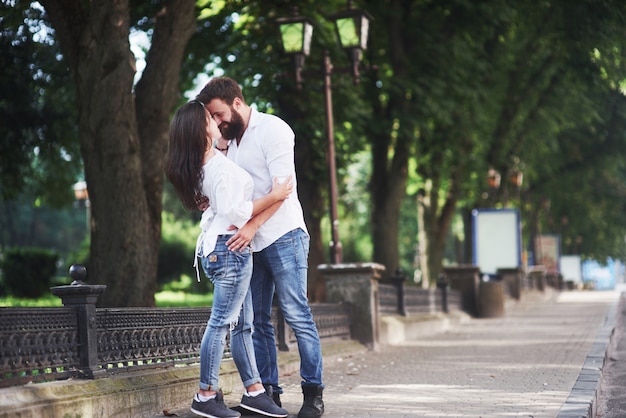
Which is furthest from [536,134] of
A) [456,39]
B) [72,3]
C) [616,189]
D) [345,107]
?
[72,3]

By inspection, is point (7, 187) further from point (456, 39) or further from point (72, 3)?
point (456, 39)

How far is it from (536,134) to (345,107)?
13573 millimetres

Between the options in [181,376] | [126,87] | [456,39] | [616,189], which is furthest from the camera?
[616,189]

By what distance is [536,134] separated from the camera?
3164 cm

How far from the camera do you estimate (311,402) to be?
6.42 metres

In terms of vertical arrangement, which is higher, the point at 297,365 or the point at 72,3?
the point at 72,3

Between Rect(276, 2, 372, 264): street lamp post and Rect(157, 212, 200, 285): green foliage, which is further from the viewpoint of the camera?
Rect(157, 212, 200, 285): green foliage

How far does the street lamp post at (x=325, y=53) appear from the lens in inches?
572

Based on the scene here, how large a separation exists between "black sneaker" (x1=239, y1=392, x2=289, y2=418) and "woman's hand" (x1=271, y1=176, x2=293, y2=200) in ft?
3.94

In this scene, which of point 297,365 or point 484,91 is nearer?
point 297,365

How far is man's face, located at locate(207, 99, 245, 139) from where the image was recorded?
622cm

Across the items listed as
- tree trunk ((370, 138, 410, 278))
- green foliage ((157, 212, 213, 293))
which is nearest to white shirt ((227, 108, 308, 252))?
tree trunk ((370, 138, 410, 278))

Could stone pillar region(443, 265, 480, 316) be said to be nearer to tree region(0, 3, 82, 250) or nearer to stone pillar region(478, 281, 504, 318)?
stone pillar region(478, 281, 504, 318)

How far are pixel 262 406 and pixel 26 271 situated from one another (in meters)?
25.3
